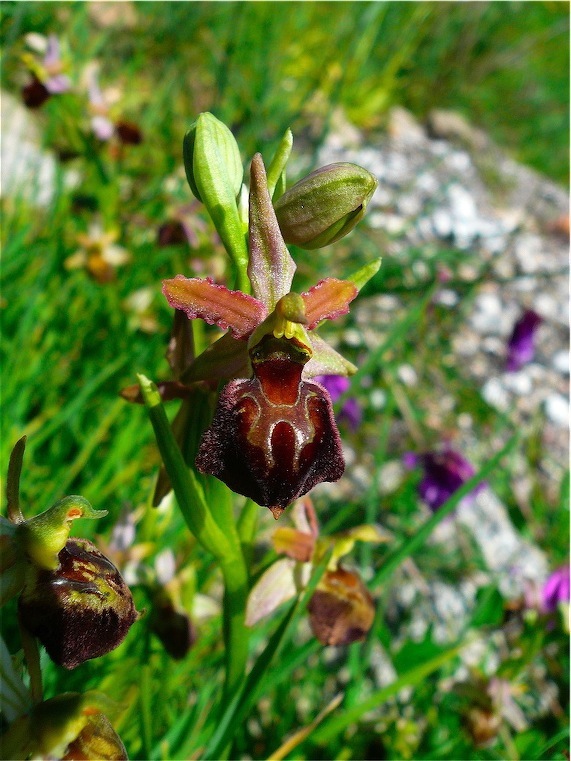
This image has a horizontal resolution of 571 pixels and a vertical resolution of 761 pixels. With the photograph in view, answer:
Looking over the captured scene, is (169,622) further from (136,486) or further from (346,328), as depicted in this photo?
(346,328)

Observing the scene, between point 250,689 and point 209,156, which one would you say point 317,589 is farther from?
point 209,156

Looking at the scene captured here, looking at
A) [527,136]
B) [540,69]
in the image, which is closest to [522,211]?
[527,136]

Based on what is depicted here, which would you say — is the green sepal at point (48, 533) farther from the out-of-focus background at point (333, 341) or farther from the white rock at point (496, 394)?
the white rock at point (496, 394)

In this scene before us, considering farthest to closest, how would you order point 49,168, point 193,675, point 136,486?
point 49,168
point 136,486
point 193,675

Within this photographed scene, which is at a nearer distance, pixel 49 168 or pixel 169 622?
pixel 169 622

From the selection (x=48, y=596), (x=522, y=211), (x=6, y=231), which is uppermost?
(x=48, y=596)
